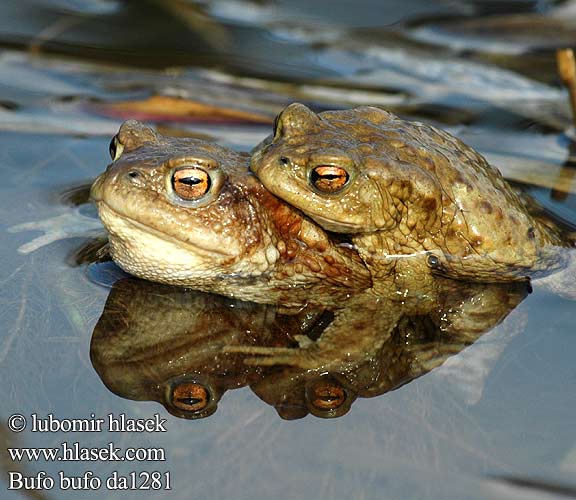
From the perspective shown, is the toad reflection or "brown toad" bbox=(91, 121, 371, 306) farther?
"brown toad" bbox=(91, 121, 371, 306)

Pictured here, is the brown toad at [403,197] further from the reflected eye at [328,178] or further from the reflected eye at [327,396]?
the reflected eye at [327,396]

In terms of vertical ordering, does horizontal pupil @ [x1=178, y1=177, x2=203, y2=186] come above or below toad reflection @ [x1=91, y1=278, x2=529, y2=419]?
above

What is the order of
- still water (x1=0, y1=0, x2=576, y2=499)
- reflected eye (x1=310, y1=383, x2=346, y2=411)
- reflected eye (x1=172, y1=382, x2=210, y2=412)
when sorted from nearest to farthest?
still water (x1=0, y1=0, x2=576, y2=499) → reflected eye (x1=172, y1=382, x2=210, y2=412) → reflected eye (x1=310, y1=383, x2=346, y2=411)

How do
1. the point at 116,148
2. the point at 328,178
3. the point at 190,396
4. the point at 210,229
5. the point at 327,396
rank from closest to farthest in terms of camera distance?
the point at 190,396
the point at 327,396
the point at 328,178
the point at 210,229
the point at 116,148

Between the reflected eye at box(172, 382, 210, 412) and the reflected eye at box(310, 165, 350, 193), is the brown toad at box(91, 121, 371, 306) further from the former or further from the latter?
the reflected eye at box(172, 382, 210, 412)

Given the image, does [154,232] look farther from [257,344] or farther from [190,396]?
[190,396]

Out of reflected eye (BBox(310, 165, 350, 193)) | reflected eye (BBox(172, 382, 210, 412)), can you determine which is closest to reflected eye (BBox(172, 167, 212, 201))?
reflected eye (BBox(310, 165, 350, 193))

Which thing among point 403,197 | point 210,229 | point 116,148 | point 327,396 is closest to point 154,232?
point 210,229
